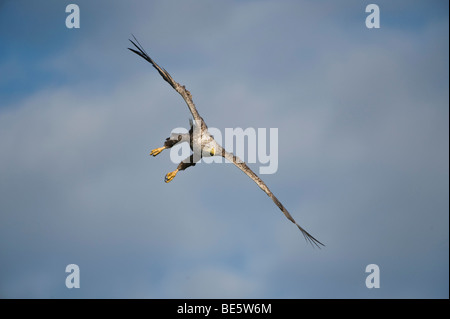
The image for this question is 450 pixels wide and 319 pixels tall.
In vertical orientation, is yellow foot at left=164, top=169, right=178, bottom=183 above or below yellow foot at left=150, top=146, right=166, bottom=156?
below

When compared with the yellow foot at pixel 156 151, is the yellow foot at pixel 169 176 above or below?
below
